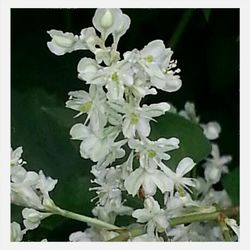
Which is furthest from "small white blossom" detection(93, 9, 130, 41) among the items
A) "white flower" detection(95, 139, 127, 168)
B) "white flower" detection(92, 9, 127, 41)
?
"white flower" detection(95, 139, 127, 168)

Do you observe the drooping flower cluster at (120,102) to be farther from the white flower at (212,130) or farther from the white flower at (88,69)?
the white flower at (212,130)

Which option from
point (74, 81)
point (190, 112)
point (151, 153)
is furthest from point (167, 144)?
point (190, 112)

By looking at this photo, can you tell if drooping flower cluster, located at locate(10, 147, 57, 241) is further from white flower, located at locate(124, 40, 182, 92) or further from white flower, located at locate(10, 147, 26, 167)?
white flower, located at locate(124, 40, 182, 92)

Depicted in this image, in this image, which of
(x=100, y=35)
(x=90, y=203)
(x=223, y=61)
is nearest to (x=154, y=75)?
(x=100, y=35)

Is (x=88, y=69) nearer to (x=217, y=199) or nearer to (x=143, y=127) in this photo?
(x=143, y=127)

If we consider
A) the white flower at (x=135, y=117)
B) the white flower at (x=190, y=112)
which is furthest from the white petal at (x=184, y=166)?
the white flower at (x=190, y=112)
